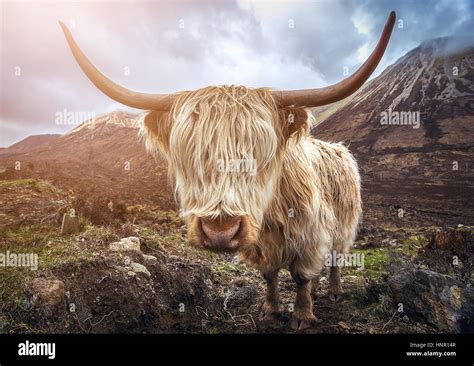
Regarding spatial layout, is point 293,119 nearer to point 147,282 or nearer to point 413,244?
point 147,282

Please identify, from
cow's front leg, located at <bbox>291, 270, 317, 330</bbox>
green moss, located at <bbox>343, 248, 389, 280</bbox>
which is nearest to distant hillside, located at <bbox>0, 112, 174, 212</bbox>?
cow's front leg, located at <bbox>291, 270, 317, 330</bbox>

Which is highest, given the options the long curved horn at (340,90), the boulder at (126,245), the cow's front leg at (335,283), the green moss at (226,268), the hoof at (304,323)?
the long curved horn at (340,90)

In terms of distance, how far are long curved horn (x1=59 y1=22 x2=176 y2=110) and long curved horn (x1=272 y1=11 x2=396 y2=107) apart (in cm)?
62

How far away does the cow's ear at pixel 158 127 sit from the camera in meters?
2.36

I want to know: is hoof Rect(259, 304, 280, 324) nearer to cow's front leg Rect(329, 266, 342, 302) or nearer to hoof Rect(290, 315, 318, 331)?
hoof Rect(290, 315, 318, 331)

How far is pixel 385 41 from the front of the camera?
6.54 ft

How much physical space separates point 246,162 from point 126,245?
1631mm

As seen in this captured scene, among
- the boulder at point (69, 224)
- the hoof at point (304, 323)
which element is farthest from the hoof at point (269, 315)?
the boulder at point (69, 224)

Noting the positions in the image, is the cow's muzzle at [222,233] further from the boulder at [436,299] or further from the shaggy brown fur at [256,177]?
the boulder at [436,299]

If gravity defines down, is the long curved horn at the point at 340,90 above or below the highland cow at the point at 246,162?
above

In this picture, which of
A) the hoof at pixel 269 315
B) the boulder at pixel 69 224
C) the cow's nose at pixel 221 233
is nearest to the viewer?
the cow's nose at pixel 221 233

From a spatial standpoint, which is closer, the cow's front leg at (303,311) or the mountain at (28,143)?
the cow's front leg at (303,311)

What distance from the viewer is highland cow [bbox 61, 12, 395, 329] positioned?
202 cm
